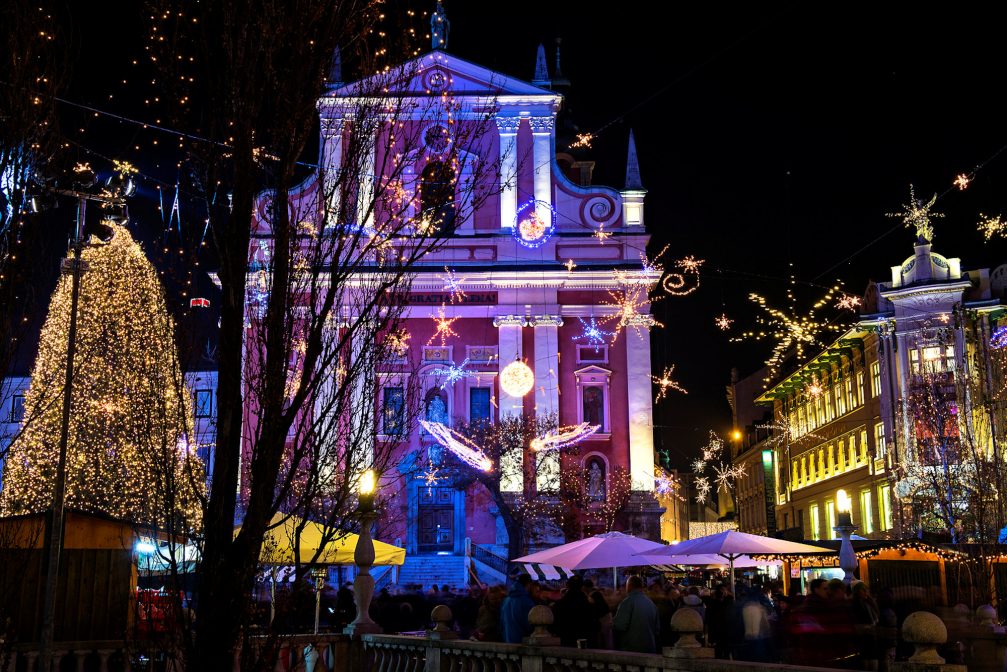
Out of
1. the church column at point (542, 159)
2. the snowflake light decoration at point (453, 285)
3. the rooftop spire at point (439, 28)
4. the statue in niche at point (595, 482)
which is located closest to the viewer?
the statue in niche at point (595, 482)

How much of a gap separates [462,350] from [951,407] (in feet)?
58.7

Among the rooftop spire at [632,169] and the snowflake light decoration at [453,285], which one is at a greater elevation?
the rooftop spire at [632,169]

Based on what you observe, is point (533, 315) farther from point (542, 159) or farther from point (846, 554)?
point (846, 554)

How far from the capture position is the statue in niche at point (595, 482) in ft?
132

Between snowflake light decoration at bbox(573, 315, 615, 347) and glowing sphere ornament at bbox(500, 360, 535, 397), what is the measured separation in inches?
155

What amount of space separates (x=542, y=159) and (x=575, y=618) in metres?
31.0

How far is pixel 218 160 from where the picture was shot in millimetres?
8617

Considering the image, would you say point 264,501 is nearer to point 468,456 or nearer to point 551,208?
point 468,456

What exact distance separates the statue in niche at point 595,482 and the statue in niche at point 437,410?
588 centimetres

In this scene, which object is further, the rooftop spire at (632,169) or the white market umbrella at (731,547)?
the rooftop spire at (632,169)

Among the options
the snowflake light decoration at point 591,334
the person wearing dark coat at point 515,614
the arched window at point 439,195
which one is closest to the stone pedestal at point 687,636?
the arched window at point 439,195

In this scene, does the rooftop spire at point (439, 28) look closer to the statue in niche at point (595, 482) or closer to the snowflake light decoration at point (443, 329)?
the snowflake light decoration at point (443, 329)

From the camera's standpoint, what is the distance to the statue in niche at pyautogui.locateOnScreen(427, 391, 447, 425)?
134ft

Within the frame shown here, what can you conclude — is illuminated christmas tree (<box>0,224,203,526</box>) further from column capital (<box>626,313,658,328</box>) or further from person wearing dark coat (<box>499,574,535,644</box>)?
column capital (<box>626,313,658,328</box>)
